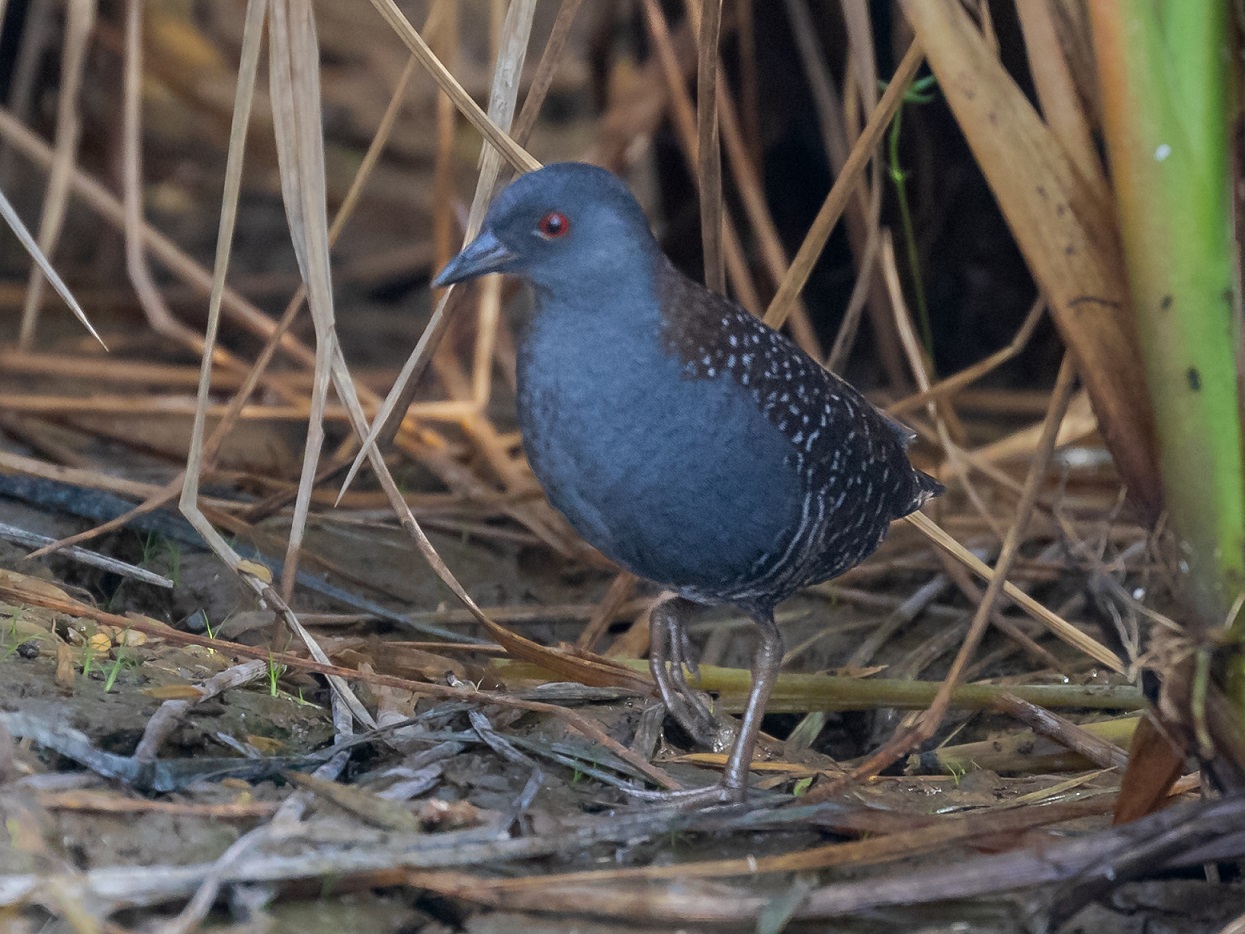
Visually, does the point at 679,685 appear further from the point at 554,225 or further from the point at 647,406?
the point at 554,225

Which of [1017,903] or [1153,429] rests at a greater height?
[1153,429]

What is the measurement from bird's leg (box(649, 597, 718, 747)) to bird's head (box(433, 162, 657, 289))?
0.83m

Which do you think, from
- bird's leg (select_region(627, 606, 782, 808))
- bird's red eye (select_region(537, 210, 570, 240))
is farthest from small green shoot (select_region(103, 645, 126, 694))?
bird's red eye (select_region(537, 210, 570, 240))

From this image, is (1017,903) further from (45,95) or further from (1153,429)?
(45,95)

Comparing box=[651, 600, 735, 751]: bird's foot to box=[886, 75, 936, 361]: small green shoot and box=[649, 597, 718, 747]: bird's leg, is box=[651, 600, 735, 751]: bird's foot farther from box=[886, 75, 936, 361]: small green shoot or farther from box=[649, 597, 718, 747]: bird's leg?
box=[886, 75, 936, 361]: small green shoot

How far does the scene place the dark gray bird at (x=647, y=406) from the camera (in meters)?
2.31

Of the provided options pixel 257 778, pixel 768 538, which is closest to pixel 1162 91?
pixel 768 538

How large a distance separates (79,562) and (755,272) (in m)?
2.83

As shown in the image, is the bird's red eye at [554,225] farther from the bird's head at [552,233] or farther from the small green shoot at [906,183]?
the small green shoot at [906,183]

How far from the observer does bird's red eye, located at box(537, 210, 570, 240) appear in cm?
237

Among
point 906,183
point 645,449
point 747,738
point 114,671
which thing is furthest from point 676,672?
point 906,183

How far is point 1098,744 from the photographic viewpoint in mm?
2617

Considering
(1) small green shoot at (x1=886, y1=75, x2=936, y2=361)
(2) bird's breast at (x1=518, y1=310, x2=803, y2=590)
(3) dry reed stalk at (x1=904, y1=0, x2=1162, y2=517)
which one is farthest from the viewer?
(1) small green shoot at (x1=886, y1=75, x2=936, y2=361)

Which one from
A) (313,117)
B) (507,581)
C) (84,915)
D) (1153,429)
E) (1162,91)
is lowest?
(507,581)
